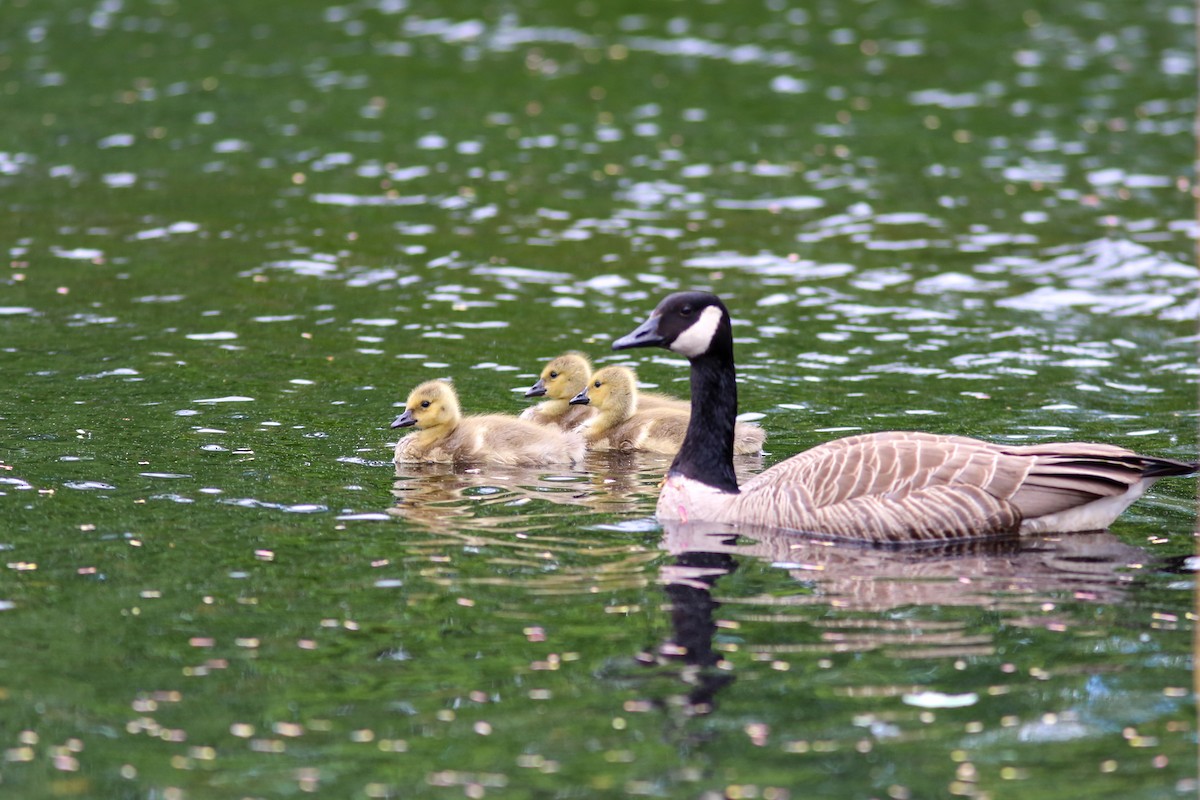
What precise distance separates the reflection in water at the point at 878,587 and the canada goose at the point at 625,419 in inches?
106

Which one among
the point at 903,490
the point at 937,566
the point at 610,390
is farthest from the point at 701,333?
the point at 610,390

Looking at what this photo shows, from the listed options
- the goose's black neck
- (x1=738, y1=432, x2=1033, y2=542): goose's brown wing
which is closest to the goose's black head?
the goose's black neck

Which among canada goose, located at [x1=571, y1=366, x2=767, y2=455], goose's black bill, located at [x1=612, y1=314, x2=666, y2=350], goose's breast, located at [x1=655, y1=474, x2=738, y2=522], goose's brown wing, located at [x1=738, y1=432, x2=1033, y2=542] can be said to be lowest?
canada goose, located at [x1=571, y1=366, x2=767, y2=455]

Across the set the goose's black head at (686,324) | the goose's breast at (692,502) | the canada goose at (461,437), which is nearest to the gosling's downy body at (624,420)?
the canada goose at (461,437)

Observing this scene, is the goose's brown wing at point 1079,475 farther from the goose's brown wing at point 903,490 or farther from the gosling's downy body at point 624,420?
the gosling's downy body at point 624,420

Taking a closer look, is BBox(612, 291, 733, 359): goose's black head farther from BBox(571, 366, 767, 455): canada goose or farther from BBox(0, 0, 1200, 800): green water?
BBox(571, 366, 767, 455): canada goose

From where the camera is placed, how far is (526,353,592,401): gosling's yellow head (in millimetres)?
15078

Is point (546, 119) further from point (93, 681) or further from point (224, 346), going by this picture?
point (93, 681)

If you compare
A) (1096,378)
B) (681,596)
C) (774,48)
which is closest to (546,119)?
(774,48)

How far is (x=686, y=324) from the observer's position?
1207 cm

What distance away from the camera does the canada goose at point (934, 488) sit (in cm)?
1130

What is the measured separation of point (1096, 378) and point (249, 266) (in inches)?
392

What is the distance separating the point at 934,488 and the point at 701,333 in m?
1.96

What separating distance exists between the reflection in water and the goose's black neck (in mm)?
468
